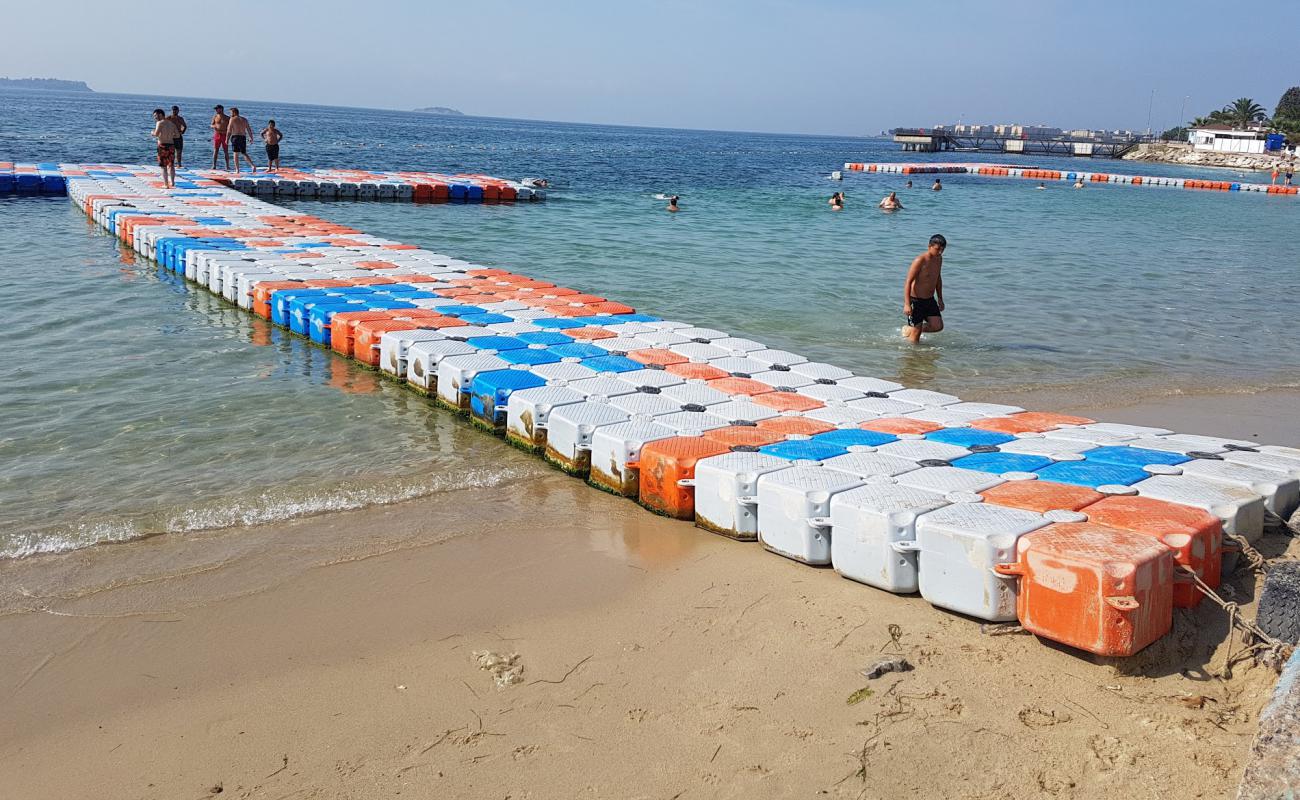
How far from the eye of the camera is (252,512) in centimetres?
628

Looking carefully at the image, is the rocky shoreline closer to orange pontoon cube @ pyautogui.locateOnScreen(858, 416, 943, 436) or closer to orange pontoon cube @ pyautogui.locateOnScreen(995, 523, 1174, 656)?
orange pontoon cube @ pyautogui.locateOnScreen(858, 416, 943, 436)

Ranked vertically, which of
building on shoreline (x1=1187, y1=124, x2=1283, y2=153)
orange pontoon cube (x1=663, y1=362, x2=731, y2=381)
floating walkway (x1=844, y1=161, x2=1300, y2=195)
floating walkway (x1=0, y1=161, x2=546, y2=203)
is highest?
building on shoreline (x1=1187, y1=124, x2=1283, y2=153)

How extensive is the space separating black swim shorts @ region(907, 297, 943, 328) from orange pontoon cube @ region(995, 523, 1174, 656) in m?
7.93

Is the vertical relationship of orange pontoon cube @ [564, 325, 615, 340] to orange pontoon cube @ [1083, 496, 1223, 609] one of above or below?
above

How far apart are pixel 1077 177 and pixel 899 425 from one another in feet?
196

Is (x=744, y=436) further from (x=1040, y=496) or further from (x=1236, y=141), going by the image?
(x=1236, y=141)

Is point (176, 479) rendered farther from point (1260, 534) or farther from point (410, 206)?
point (410, 206)

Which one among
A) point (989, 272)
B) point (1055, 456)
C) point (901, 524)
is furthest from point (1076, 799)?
point (989, 272)

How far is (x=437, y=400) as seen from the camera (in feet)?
28.1

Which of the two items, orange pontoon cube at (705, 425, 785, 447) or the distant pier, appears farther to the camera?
the distant pier

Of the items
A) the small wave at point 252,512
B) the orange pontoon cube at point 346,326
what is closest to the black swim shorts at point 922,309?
the orange pontoon cube at point 346,326

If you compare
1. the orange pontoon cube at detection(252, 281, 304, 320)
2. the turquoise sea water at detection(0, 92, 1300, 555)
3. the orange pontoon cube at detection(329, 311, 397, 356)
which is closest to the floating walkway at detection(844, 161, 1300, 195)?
the turquoise sea water at detection(0, 92, 1300, 555)

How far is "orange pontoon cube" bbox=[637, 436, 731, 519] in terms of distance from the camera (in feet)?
19.9

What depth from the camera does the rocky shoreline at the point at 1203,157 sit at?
271 feet
